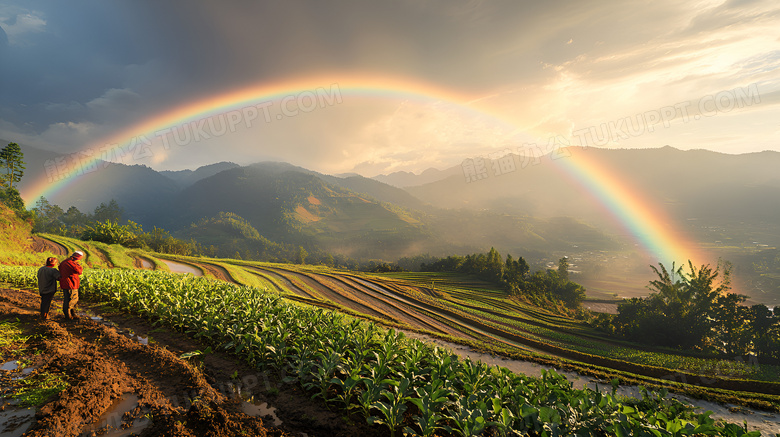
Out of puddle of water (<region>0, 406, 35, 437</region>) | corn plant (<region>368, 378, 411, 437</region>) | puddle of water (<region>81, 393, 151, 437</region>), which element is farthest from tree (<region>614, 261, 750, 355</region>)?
puddle of water (<region>0, 406, 35, 437</region>)

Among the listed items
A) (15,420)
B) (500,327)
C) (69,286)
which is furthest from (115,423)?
(500,327)

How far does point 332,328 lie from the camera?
792 cm

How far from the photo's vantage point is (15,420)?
4562mm

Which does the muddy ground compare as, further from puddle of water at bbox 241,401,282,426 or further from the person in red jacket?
the person in red jacket

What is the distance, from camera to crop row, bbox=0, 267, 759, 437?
4.32 meters

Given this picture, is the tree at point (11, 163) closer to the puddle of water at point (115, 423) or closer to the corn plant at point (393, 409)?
the puddle of water at point (115, 423)

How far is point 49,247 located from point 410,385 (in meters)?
59.9

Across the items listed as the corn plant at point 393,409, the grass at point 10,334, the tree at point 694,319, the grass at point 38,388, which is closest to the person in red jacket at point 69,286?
the grass at point 10,334

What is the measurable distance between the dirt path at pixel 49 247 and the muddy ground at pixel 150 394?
43.2 metres

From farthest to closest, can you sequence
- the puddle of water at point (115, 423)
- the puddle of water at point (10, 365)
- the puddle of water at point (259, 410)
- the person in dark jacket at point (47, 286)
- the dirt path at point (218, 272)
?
the dirt path at point (218, 272), the person in dark jacket at point (47, 286), the puddle of water at point (10, 365), the puddle of water at point (259, 410), the puddle of water at point (115, 423)

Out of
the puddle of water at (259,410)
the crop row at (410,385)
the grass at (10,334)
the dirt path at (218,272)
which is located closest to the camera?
the crop row at (410,385)

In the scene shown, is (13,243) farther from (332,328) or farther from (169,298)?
(332,328)

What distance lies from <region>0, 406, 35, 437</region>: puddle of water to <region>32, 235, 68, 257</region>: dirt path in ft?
153

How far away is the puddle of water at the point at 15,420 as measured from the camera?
14.2 feet
